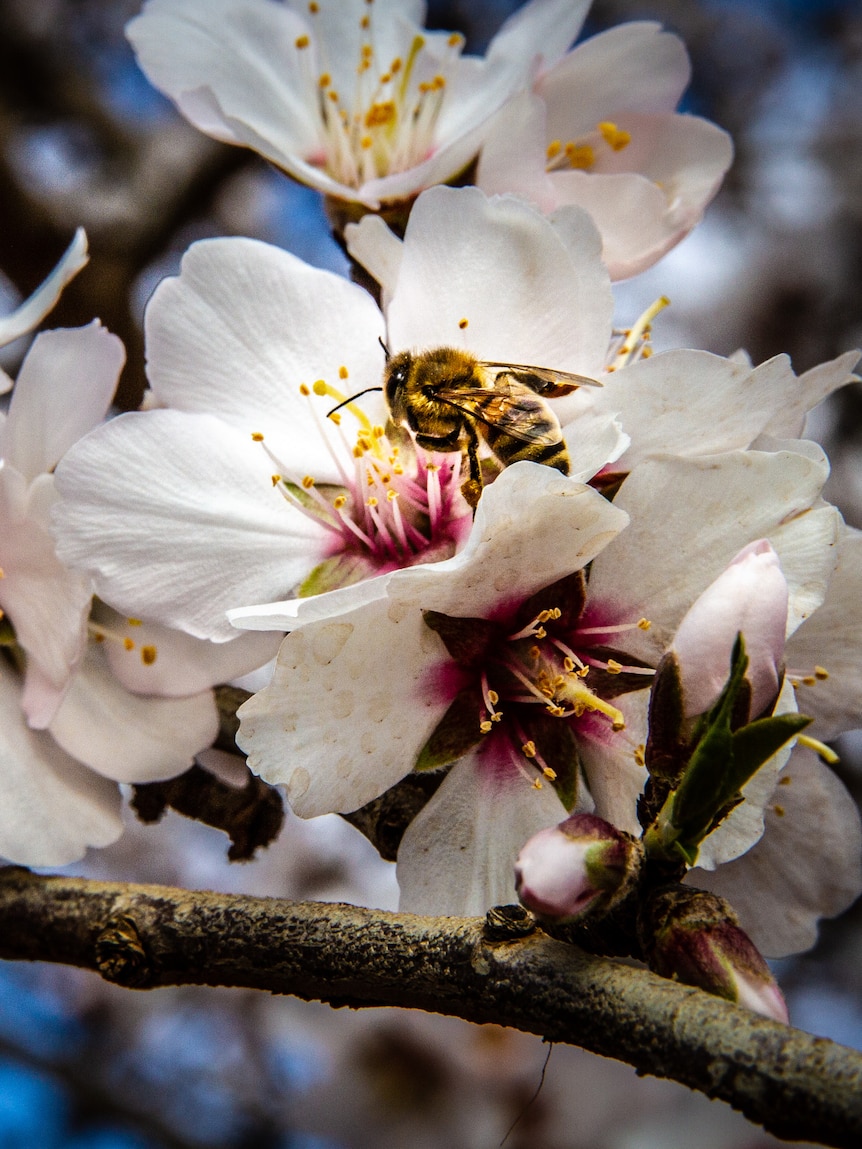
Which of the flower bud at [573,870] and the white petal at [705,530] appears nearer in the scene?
the flower bud at [573,870]

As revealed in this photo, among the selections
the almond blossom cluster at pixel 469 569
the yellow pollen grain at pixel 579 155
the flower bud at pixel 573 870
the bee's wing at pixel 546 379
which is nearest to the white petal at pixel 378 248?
the almond blossom cluster at pixel 469 569

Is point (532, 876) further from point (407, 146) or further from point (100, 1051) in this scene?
point (100, 1051)

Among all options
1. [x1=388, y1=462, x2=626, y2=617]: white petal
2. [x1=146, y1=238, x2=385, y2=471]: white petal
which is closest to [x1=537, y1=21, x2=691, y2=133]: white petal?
[x1=146, y1=238, x2=385, y2=471]: white petal

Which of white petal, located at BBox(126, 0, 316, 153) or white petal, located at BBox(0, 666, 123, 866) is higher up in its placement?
white petal, located at BBox(126, 0, 316, 153)

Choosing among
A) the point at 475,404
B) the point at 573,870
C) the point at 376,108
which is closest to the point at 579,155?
the point at 376,108

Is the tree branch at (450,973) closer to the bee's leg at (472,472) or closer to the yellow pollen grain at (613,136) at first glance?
the bee's leg at (472,472)

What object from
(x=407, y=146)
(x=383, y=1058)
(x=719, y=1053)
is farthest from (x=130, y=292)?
(x=383, y=1058)

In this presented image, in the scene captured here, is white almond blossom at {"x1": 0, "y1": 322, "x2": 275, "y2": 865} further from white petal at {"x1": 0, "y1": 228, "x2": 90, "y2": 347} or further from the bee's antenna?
the bee's antenna
